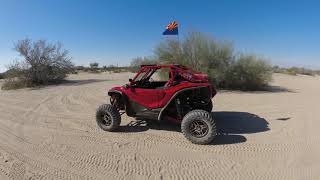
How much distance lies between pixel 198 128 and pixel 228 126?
5.64 feet

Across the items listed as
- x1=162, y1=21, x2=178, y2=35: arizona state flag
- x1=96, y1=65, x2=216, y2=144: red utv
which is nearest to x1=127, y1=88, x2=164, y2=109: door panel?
x1=96, y1=65, x2=216, y2=144: red utv

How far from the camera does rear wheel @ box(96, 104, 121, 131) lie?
739 centimetres

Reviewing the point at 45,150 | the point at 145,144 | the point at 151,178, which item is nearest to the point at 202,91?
the point at 145,144

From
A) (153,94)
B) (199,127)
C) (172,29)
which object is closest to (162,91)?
(153,94)

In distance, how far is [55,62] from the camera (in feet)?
79.7

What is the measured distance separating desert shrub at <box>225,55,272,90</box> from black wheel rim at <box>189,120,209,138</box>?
32.4 ft

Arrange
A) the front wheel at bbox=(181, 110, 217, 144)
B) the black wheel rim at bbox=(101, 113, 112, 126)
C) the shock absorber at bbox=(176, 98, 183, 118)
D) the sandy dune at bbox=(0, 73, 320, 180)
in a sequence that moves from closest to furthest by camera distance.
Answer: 1. the sandy dune at bbox=(0, 73, 320, 180)
2. the front wheel at bbox=(181, 110, 217, 144)
3. the shock absorber at bbox=(176, 98, 183, 118)
4. the black wheel rim at bbox=(101, 113, 112, 126)

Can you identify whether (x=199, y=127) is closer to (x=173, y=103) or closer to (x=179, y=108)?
(x=179, y=108)

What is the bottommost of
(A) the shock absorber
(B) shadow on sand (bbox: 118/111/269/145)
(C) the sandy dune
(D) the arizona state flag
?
(C) the sandy dune

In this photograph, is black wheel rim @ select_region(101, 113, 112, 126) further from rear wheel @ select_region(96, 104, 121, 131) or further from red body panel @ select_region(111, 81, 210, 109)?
red body panel @ select_region(111, 81, 210, 109)

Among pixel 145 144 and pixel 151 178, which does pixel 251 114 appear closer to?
pixel 145 144

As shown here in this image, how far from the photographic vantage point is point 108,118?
7.58 metres

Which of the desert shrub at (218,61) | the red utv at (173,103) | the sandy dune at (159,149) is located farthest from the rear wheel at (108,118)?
the desert shrub at (218,61)

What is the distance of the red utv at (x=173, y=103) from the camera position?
631 cm
